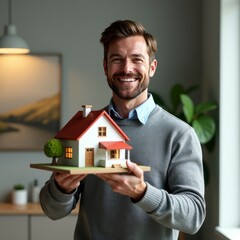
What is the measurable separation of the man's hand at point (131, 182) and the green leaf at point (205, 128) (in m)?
2.53

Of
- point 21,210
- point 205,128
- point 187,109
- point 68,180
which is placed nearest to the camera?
point 68,180

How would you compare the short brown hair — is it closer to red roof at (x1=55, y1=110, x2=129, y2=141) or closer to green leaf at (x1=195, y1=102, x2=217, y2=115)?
red roof at (x1=55, y1=110, x2=129, y2=141)

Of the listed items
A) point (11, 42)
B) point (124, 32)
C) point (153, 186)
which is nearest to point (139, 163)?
point (153, 186)

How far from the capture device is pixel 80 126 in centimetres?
215

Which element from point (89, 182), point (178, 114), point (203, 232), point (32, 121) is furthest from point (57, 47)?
point (89, 182)

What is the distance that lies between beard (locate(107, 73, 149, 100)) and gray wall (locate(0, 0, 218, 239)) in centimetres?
305

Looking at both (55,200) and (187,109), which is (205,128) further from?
(55,200)

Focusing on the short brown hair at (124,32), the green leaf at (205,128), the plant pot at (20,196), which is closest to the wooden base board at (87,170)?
the short brown hair at (124,32)

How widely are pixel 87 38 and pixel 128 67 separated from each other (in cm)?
317

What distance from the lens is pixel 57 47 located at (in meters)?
5.14

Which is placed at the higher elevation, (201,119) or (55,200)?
(201,119)

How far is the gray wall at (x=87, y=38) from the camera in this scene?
513cm

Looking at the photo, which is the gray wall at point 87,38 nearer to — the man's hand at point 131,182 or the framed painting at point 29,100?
the framed painting at point 29,100

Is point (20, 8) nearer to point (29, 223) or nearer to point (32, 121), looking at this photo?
point (32, 121)
